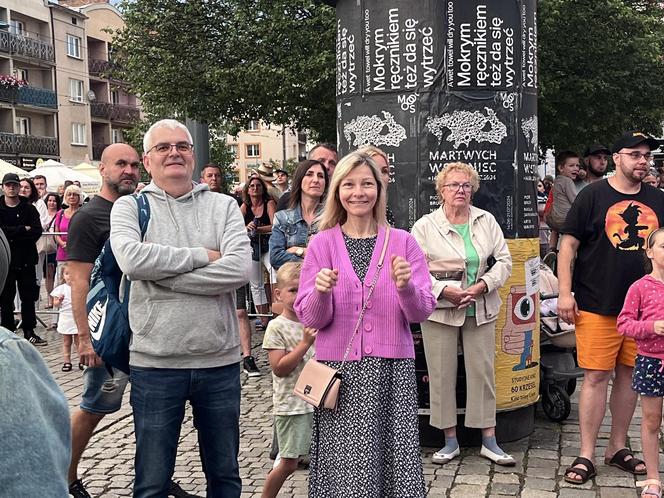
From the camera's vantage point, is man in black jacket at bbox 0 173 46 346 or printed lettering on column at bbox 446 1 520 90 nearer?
printed lettering on column at bbox 446 1 520 90

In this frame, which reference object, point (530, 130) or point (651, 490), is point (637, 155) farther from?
point (651, 490)

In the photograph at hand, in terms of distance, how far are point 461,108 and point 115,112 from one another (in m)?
60.7

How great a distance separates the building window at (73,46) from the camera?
2235 inches

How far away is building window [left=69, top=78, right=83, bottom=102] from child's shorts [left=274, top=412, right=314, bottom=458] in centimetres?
5644

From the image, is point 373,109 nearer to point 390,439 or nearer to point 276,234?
point 276,234

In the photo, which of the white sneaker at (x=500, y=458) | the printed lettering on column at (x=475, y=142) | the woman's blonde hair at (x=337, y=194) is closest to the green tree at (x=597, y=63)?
the printed lettering on column at (x=475, y=142)

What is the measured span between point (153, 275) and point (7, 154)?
48.5 metres

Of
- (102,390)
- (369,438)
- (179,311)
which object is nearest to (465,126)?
(369,438)

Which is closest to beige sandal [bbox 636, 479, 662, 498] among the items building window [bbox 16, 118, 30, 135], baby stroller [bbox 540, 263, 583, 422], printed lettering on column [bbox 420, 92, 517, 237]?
baby stroller [bbox 540, 263, 583, 422]

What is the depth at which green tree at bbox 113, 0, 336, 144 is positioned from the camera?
17.5m

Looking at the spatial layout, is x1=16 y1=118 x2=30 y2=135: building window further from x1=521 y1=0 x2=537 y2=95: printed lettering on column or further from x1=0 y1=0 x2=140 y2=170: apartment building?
x1=521 y1=0 x2=537 y2=95: printed lettering on column

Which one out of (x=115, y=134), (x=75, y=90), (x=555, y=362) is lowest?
(x=555, y=362)

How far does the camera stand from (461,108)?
222 inches

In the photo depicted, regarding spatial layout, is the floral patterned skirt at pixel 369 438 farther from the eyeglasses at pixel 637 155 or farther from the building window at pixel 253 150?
the building window at pixel 253 150
